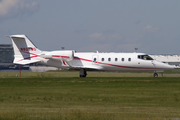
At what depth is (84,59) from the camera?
4444 cm

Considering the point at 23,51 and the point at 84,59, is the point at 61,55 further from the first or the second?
the point at 23,51

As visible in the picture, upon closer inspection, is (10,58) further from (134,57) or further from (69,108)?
(69,108)

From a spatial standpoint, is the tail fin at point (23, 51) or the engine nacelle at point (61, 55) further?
the tail fin at point (23, 51)

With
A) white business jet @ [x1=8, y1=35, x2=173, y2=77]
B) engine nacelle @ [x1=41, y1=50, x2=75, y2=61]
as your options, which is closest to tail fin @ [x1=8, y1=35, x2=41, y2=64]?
white business jet @ [x1=8, y1=35, x2=173, y2=77]

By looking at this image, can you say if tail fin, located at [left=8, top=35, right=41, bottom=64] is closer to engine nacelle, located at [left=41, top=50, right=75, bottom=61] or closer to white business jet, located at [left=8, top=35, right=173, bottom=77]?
white business jet, located at [left=8, top=35, right=173, bottom=77]

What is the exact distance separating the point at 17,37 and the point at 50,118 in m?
32.2

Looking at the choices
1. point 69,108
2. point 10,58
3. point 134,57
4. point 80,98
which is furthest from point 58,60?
point 10,58

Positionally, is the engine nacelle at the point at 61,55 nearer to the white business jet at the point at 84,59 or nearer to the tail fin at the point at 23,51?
the white business jet at the point at 84,59

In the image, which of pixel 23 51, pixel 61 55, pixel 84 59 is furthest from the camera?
pixel 23 51

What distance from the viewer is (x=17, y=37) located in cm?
4472

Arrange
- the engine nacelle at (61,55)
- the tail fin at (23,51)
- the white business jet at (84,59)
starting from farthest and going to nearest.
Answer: the tail fin at (23,51) → the engine nacelle at (61,55) → the white business jet at (84,59)

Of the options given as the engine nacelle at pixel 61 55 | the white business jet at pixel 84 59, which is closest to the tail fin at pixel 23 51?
the white business jet at pixel 84 59

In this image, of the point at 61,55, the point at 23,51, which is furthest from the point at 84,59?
the point at 23,51

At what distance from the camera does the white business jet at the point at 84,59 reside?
43031 mm
